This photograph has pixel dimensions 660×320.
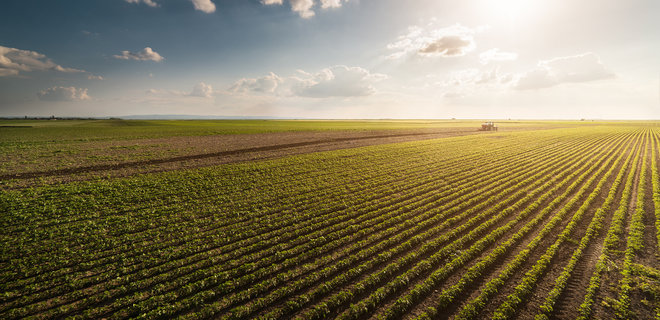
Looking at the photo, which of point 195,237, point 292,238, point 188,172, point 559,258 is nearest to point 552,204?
point 559,258

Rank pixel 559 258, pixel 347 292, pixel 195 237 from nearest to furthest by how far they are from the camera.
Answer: pixel 347 292 → pixel 559 258 → pixel 195 237

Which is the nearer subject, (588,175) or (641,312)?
(641,312)

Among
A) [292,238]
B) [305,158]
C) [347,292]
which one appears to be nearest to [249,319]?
[347,292]

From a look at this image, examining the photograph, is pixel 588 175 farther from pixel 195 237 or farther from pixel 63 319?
pixel 63 319

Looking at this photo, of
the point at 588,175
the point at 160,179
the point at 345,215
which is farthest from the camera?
the point at 588,175

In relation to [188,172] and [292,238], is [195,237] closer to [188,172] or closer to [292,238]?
[292,238]

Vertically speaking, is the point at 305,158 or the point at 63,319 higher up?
the point at 305,158
